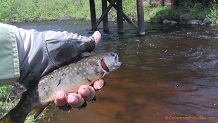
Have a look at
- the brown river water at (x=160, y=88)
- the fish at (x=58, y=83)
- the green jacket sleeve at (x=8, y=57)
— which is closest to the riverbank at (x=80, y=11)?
the brown river water at (x=160, y=88)

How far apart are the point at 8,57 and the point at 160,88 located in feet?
19.1

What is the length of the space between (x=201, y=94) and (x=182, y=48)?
5.32 meters

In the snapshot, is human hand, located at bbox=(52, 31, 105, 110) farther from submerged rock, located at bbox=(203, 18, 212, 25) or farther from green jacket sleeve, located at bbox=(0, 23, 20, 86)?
submerged rock, located at bbox=(203, 18, 212, 25)

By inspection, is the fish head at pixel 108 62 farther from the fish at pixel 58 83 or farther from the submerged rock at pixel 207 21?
the submerged rock at pixel 207 21

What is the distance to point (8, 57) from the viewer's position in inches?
74.3

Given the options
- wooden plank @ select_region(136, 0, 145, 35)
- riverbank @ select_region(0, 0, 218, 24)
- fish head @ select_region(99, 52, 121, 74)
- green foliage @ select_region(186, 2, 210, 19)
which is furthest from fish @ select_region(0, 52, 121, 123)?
green foliage @ select_region(186, 2, 210, 19)

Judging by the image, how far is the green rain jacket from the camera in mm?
1929

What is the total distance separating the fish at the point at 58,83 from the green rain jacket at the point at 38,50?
0.06m

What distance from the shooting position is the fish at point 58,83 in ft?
7.06

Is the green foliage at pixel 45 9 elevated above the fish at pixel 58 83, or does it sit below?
below

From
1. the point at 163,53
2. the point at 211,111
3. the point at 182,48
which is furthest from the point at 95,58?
the point at 182,48

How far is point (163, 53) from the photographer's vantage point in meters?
11.3

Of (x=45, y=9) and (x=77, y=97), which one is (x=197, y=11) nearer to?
(x=45, y=9)

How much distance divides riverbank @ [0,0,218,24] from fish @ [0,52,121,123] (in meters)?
17.2
